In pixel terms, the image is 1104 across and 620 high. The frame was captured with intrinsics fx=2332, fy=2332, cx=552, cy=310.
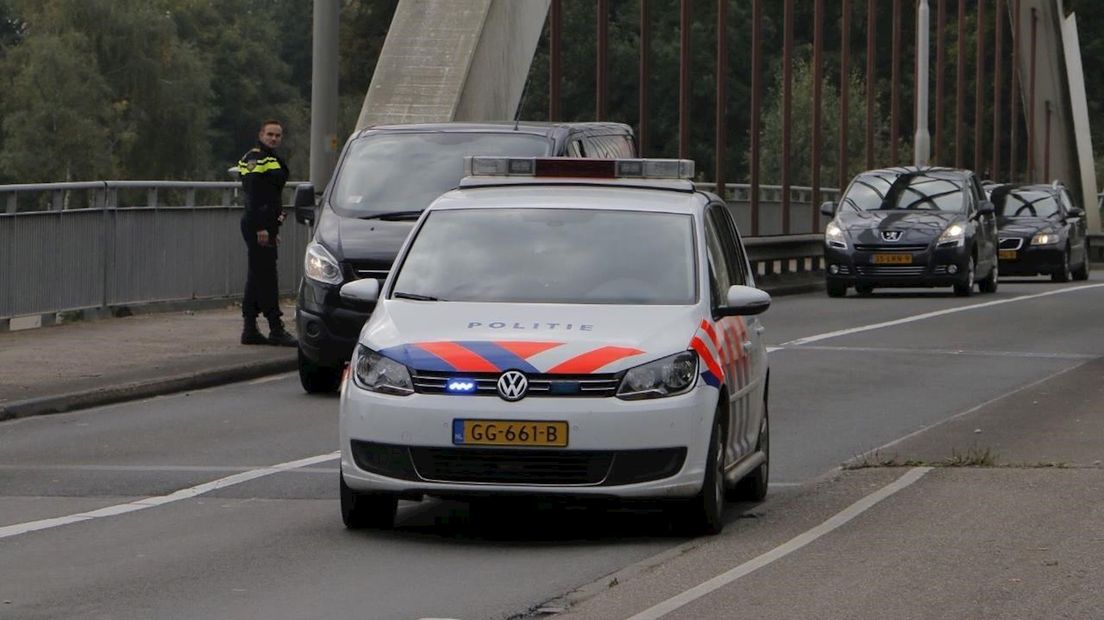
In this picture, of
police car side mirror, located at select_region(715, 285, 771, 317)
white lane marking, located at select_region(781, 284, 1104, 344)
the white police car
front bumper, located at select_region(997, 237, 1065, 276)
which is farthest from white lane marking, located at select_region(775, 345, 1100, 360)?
front bumper, located at select_region(997, 237, 1065, 276)

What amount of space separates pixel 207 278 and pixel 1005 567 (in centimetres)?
1732

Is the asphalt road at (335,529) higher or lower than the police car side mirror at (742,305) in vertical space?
lower

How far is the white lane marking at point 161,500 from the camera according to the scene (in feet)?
32.7

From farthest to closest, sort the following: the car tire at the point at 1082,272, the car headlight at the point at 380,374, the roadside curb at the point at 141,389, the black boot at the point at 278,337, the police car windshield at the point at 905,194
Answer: the car tire at the point at 1082,272, the police car windshield at the point at 905,194, the black boot at the point at 278,337, the roadside curb at the point at 141,389, the car headlight at the point at 380,374

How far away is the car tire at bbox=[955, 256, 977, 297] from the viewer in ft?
106

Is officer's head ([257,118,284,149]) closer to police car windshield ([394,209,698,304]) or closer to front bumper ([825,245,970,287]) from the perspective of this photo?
police car windshield ([394,209,698,304])

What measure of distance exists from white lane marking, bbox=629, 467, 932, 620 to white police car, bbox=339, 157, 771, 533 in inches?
17.6

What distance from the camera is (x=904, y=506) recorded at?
412 inches

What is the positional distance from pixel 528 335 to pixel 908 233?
74.1 feet

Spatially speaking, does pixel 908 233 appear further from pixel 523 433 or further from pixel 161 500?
pixel 523 433

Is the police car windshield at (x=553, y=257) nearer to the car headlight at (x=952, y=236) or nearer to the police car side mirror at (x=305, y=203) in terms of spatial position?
the police car side mirror at (x=305, y=203)

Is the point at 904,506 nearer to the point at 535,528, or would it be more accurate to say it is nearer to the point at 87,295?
the point at 535,528

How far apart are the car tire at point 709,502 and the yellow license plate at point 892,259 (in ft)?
72.7

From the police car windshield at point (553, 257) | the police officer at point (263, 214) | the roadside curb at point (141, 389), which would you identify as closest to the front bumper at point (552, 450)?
the police car windshield at point (553, 257)
